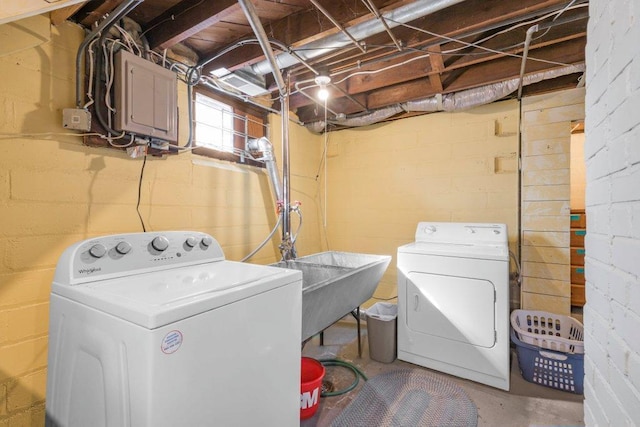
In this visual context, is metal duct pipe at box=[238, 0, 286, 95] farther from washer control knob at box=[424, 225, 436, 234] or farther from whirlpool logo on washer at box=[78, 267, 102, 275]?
washer control knob at box=[424, 225, 436, 234]

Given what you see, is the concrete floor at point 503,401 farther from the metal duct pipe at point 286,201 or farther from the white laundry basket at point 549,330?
the metal duct pipe at point 286,201

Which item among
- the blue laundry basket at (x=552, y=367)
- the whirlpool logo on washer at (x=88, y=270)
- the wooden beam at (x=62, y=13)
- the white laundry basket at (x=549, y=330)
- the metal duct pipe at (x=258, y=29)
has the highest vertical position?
the metal duct pipe at (x=258, y=29)

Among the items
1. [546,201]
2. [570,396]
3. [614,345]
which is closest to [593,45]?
[614,345]

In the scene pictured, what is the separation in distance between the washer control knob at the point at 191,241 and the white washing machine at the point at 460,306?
1517mm

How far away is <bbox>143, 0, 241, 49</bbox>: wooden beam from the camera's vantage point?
59.9 inches

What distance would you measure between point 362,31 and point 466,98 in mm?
1343

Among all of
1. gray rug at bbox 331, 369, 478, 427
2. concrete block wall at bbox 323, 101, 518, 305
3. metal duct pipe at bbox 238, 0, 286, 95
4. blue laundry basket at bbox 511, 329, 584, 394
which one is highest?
metal duct pipe at bbox 238, 0, 286, 95

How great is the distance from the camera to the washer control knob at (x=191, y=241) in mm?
1493

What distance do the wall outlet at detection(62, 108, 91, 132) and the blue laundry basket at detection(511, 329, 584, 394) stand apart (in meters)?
2.93

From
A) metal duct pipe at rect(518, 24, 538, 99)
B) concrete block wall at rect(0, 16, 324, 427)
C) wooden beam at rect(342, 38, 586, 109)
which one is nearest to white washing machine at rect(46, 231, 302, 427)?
concrete block wall at rect(0, 16, 324, 427)

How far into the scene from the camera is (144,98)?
162 centimetres

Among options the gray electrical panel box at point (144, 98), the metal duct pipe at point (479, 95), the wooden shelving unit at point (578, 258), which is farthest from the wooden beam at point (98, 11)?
the wooden shelving unit at point (578, 258)

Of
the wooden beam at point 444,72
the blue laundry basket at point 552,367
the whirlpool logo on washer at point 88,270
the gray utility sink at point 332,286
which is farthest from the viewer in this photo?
the wooden beam at point 444,72

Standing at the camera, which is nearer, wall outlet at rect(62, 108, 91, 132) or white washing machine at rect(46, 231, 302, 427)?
white washing machine at rect(46, 231, 302, 427)
